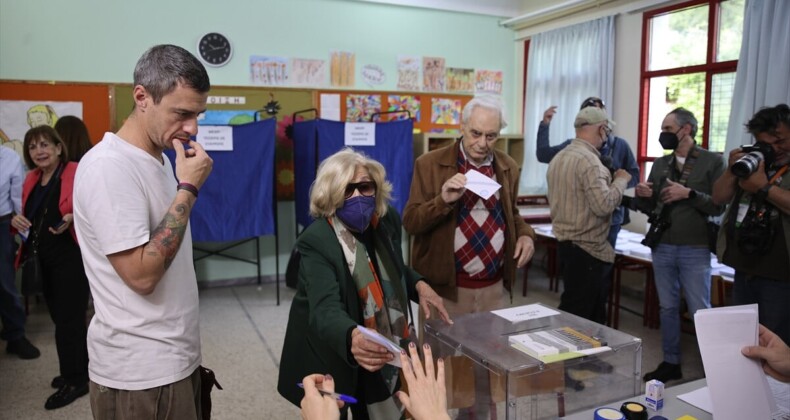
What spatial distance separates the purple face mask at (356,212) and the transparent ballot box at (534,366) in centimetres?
40

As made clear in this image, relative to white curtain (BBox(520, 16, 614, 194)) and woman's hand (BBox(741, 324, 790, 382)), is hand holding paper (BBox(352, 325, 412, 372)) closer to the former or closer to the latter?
woman's hand (BBox(741, 324, 790, 382))

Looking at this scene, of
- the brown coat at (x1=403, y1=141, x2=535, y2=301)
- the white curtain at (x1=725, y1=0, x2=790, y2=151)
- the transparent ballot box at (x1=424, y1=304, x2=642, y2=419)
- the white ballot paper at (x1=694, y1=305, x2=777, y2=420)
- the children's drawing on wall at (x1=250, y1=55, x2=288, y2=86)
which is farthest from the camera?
the children's drawing on wall at (x1=250, y1=55, x2=288, y2=86)

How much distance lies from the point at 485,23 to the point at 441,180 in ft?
14.7

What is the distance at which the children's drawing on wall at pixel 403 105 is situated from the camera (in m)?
5.89

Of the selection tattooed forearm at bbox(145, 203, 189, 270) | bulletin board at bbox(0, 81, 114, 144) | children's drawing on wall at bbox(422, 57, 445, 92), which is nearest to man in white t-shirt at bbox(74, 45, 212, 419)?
tattooed forearm at bbox(145, 203, 189, 270)

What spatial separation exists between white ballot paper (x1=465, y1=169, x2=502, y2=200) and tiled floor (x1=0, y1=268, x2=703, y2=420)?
154 cm

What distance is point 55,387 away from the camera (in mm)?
3160

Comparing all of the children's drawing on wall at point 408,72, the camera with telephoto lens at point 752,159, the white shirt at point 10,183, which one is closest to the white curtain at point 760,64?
the camera with telephoto lens at point 752,159

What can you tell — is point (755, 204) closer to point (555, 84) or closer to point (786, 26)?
point (786, 26)

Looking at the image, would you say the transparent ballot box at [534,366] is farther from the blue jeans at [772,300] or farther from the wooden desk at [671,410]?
the blue jeans at [772,300]

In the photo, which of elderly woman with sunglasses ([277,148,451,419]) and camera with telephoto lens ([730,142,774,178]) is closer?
elderly woman with sunglasses ([277,148,451,419])

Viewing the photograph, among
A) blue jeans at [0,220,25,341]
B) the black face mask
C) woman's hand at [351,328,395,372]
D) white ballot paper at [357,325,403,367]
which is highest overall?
the black face mask

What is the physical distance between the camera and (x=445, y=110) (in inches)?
242

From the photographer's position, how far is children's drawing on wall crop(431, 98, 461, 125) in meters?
6.11
